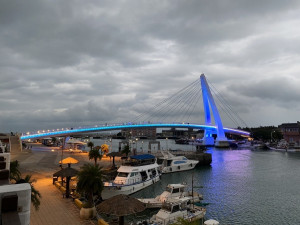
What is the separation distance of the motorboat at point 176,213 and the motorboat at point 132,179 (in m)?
7.83

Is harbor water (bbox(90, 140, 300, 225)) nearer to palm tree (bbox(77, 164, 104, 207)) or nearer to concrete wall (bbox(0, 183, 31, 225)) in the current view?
palm tree (bbox(77, 164, 104, 207))

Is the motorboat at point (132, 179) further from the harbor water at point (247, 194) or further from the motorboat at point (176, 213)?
the motorboat at point (176, 213)

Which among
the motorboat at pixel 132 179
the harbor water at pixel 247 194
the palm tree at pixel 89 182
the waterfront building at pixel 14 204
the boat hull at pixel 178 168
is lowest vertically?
the harbor water at pixel 247 194

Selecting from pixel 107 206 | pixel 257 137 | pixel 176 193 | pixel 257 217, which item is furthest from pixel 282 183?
pixel 257 137

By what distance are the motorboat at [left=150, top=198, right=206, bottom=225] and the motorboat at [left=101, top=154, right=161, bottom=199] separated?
7.83m

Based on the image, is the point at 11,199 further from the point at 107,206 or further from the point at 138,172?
the point at 138,172

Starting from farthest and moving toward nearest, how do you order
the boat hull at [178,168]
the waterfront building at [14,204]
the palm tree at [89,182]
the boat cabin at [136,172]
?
the boat hull at [178,168]
the boat cabin at [136,172]
the palm tree at [89,182]
the waterfront building at [14,204]

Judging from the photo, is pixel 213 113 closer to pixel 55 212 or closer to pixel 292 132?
pixel 292 132

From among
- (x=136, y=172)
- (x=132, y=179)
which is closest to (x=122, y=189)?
(x=132, y=179)

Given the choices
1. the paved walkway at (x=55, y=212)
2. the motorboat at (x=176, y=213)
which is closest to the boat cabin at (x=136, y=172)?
the paved walkway at (x=55, y=212)

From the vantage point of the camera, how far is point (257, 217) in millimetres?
21500

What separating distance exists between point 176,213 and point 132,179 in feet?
36.8

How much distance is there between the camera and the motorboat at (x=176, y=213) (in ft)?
58.6

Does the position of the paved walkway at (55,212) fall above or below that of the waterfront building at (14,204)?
below
